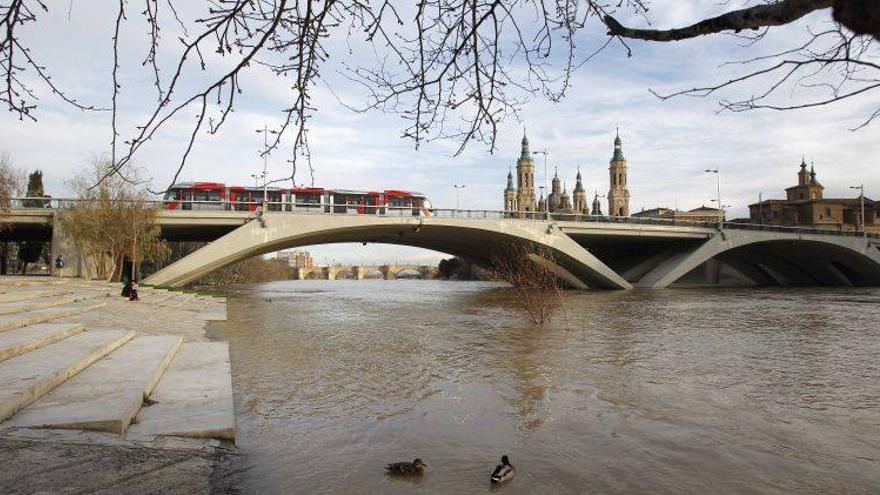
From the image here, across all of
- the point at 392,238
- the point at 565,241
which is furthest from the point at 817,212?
the point at 392,238

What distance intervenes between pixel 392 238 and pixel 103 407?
4510 cm

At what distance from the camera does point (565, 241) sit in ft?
152

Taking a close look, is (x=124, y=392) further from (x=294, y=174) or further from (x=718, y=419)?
(x=718, y=419)

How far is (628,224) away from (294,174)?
49232 millimetres

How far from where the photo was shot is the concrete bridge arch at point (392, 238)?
35.4 metres

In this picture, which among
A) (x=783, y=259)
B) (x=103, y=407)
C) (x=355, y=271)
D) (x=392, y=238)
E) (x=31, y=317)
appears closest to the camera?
(x=103, y=407)

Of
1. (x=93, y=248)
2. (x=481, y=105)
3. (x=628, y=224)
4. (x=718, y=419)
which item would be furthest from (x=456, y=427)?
(x=628, y=224)

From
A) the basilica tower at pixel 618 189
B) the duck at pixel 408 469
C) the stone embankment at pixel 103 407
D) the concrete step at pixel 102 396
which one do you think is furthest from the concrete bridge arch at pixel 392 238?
the basilica tower at pixel 618 189

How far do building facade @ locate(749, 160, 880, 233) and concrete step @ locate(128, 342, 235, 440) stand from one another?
315ft

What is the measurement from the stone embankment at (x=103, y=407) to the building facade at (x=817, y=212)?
316ft

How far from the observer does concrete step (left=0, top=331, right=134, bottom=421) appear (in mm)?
4969

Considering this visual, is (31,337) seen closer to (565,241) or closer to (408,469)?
(408,469)

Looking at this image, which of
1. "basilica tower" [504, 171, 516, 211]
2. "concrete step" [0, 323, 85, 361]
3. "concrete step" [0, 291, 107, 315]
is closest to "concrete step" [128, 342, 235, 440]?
"concrete step" [0, 323, 85, 361]

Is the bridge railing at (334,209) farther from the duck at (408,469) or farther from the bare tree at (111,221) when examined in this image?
the duck at (408,469)
